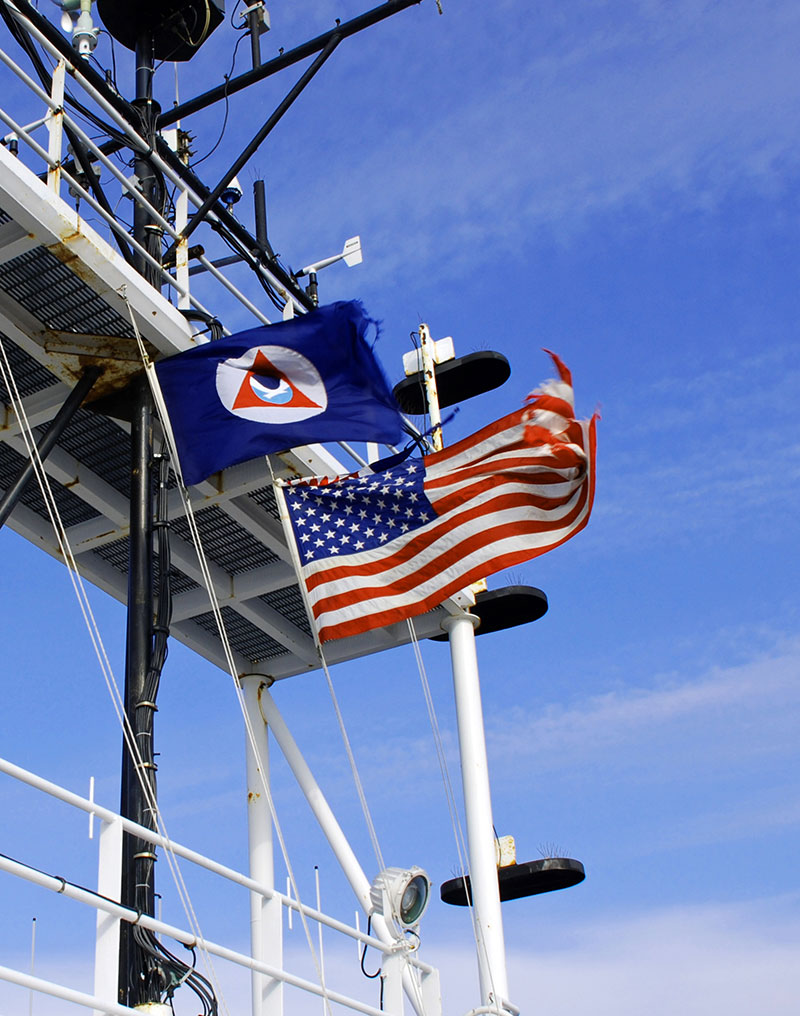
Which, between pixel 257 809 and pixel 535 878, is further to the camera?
pixel 257 809

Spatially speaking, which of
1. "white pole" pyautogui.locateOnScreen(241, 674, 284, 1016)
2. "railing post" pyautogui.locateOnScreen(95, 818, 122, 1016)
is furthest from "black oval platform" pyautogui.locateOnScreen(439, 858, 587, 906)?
"railing post" pyautogui.locateOnScreen(95, 818, 122, 1016)

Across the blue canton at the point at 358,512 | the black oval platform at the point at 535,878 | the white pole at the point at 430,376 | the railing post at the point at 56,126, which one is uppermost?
the white pole at the point at 430,376

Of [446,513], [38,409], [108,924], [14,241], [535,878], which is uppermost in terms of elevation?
[14,241]

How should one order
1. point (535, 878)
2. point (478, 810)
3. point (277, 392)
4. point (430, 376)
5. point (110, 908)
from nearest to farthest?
point (110, 908) → point (277, 392) → point (478, 810) → point (535, 878) → point (430, 376)

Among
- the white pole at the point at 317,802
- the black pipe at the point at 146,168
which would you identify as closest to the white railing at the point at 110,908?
the white pole at the point at 317,802

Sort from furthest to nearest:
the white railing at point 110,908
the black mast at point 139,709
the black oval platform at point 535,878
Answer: the black oval platform at point 535,878, the black mast at point 139,709, the white railing at point 110,908

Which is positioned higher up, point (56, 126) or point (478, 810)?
point (56, 126)

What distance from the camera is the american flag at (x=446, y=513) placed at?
38.7 ft

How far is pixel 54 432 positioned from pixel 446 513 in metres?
3.65

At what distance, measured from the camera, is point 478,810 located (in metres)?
12.9

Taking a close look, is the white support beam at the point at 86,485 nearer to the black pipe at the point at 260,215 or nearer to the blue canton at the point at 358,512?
the blue canton at the point at 358,512

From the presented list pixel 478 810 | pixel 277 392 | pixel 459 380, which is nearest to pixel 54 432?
pixel 277 392

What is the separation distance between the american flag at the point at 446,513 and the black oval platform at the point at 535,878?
346 centimetres

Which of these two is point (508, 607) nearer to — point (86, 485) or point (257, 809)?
point (257, 809)
